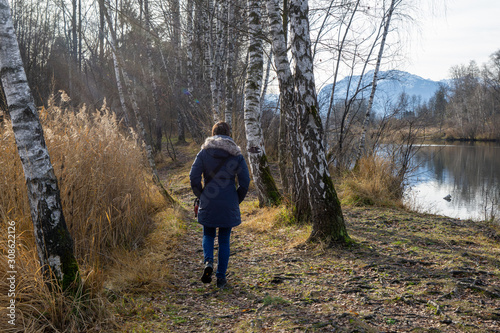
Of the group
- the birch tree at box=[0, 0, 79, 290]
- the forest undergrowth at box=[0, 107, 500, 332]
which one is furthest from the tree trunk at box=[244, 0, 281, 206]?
the birch tree at box=[0, 0, 79, 290]

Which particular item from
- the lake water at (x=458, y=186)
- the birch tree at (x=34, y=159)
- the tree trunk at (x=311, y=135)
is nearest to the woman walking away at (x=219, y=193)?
the tree trunk at (x=311, y=135)

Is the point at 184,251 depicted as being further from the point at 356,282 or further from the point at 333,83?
the point at 333,83

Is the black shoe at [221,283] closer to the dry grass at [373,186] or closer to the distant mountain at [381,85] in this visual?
the dry grass at [373,186]

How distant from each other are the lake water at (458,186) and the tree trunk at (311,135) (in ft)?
13.7

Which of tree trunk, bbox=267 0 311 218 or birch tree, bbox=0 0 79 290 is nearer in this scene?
birch tree, bbox=0 0 79 290

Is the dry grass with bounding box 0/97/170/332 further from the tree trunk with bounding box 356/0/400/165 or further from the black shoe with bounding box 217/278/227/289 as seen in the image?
the tree trunk with bounding box 356/0/400/165

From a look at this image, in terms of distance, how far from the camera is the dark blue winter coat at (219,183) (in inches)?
148

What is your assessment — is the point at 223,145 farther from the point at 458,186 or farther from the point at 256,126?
the point at 458,186

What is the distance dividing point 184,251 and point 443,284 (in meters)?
3.43

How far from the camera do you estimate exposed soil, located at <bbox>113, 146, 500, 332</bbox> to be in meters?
2.85

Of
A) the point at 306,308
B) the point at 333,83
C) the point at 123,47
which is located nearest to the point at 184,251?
the point at 306,308

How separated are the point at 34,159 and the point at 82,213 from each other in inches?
68.7

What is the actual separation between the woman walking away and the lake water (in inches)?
226

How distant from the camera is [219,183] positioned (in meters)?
3.79
